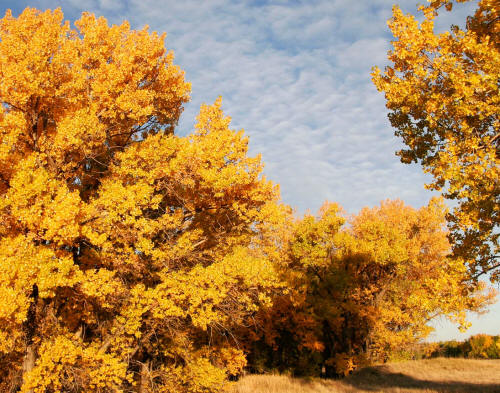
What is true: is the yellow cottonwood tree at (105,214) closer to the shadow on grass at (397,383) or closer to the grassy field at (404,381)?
the grassy field at (404,381)

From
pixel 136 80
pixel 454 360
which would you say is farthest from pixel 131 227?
pixel 454 360

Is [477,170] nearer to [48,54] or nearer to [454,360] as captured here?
[48,54]

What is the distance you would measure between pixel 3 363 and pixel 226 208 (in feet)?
33.0

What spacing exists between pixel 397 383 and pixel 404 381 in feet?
3.00

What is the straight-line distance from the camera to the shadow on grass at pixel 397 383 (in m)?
19.7

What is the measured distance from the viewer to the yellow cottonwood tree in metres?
11.0

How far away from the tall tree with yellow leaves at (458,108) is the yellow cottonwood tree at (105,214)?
649 centimetres

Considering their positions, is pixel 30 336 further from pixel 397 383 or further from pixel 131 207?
pixel 397 383

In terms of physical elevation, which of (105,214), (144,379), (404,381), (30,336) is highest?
(105,214)

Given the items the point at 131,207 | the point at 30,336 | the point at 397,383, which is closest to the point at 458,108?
the point at 131,207

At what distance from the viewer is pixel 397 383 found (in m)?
24.0

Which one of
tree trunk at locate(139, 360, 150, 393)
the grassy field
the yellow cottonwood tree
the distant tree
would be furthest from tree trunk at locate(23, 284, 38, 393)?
the distant tree

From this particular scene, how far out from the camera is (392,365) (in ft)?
99.5

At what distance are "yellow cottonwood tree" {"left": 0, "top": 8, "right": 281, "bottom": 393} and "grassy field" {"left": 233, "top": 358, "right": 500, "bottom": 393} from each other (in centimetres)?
677
